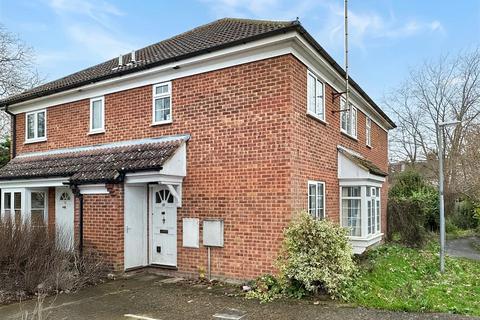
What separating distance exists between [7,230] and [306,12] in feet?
28.4

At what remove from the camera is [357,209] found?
11.4 metres

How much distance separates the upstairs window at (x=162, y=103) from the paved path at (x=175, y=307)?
4466 mm

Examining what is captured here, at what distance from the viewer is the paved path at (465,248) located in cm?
1620

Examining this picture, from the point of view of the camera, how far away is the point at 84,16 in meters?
11.3

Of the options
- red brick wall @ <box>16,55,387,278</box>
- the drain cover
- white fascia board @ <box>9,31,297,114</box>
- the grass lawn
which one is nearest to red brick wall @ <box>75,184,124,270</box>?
red brick wall @ <box>16,55,387,278</box>

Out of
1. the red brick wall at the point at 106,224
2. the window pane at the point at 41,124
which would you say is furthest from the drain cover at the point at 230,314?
the window pane at the point at 41,124

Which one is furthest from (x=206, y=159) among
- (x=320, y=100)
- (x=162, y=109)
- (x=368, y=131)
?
(x=368, y=131)

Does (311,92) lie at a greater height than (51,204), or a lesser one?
greater

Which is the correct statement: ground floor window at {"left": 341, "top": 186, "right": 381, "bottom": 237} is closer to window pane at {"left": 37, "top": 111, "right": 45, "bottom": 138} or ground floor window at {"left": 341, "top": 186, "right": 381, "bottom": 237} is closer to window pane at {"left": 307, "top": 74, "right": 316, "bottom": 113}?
window pane at {"left": 307, "top": 74, "right": 316, "bottom": 113}

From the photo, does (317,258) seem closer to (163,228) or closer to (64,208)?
(163,228)

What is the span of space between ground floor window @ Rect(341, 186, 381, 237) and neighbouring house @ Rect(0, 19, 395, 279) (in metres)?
0.04

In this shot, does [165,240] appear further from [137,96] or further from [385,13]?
[385,13]

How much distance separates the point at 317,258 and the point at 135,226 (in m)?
5.16

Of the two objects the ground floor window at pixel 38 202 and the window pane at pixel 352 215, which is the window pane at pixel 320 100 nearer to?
the window pane at pixel 352 215
